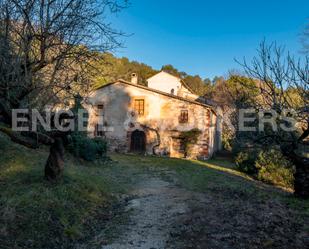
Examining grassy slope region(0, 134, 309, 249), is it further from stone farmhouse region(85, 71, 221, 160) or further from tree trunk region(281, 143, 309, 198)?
stone farmhouse region(85, 71, 221, 160)

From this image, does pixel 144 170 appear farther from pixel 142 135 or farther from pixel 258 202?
pixel 142 135

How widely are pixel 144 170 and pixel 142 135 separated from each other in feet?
29.9

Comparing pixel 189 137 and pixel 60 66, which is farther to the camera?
pixel 189 137

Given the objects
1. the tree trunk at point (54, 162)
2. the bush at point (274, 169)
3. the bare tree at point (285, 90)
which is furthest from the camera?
the bush at point (274, 169)

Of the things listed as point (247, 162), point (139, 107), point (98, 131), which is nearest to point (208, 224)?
point (247, 162)

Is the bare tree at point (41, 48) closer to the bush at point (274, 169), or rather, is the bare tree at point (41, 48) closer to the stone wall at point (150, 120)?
the bush at point (274, 169)

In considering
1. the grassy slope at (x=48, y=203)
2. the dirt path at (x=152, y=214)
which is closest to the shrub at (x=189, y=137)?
the grassy slope at (x=48, y=203)

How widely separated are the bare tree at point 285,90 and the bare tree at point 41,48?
12.7 ft

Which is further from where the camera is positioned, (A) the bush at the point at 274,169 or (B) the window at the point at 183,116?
(B) the window at the point at 183,116

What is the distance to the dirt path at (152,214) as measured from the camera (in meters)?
5.11

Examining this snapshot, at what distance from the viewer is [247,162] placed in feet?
55.4

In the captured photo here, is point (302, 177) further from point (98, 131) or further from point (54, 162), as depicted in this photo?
point (98, 131)

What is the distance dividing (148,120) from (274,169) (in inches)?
437

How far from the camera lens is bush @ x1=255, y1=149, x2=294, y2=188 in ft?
45.3
